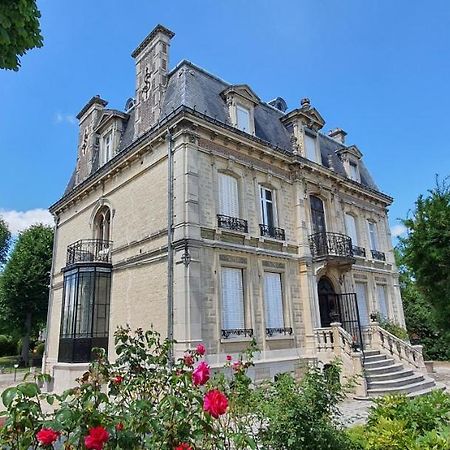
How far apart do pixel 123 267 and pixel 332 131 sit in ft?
45.7

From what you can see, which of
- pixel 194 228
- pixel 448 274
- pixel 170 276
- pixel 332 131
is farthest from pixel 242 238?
pixel 332 131

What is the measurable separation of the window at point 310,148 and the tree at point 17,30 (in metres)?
11.5

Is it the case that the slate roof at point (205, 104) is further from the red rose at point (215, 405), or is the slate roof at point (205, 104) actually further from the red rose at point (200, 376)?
the red rose at point (215, 405)

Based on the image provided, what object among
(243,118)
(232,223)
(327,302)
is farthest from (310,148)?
(327,302)

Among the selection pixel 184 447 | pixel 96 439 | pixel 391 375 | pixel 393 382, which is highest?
Result: pixel 96 439

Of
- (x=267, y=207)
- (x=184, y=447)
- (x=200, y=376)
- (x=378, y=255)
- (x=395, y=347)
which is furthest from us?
(x=378, y=255)

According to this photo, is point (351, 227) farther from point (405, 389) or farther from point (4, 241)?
A: point (4, 241)

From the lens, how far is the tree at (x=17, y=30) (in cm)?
431

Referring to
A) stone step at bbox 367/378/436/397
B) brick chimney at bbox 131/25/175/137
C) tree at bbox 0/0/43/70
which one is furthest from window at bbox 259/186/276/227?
tree at bbox 0/0/43/70

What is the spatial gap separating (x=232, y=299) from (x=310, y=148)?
7578mm

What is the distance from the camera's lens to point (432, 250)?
7.00 metres

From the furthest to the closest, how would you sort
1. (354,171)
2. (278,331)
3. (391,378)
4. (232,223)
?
(354,171)
(278,331)
(232,223)
(391,378)

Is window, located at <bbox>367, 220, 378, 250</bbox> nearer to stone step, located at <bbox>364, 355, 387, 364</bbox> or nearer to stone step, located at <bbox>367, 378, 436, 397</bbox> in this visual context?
stone step, located at <bbox>364, 355, 387, 364</bbox>

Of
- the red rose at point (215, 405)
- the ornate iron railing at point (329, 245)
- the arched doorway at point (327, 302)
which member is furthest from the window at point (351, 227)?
the red rose at point (215, 405)
